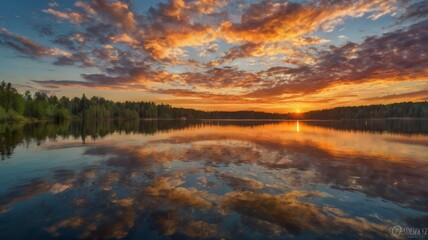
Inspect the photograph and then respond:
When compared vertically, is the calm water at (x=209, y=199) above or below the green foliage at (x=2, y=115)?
below

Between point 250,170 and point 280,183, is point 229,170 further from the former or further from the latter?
point 280,183

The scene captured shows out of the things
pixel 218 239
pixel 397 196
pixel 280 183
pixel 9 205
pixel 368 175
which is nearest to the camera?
pixel 218 239

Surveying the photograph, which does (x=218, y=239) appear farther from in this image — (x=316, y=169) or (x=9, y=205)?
(x=316, y=169)

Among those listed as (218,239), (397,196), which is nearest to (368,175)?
(397,196)

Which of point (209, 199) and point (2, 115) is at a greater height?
point (2, 115)

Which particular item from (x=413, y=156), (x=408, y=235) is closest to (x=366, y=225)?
(x=408, y=235)

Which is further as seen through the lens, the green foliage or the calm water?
the green foliage

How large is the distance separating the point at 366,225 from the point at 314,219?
226cm

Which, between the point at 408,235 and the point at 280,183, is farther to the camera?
the point at 280,183

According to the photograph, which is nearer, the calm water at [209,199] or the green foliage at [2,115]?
the calm water at [209,199]

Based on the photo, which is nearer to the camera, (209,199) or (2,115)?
(209,199)

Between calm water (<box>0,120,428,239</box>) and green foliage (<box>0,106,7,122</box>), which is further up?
green foliage (<box>0,106,7,122</box>)

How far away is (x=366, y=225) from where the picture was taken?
11430 millimetres

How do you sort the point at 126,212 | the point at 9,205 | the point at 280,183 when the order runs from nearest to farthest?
1. the point at 126,212
2. the point at 9,205
3. the point at 280,183
